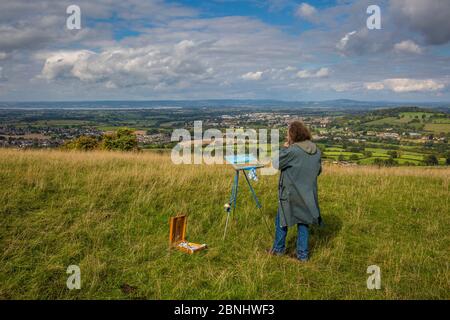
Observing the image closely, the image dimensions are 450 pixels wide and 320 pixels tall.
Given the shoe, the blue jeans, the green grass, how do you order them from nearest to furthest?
the blue jeans, the shoe, the green grass

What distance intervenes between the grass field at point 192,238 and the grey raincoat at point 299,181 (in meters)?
0.81

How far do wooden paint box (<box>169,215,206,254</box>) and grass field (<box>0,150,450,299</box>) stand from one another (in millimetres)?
162

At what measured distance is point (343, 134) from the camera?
37531 mm

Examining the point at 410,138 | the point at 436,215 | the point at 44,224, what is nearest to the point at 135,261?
the point at 44,224

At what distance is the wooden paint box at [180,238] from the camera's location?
6.10 metres

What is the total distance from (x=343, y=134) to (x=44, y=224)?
3505 cm

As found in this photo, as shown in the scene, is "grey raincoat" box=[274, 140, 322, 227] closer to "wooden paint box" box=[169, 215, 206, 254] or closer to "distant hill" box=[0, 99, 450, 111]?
"wooden paint box" box=[169, 215, 206, 254]

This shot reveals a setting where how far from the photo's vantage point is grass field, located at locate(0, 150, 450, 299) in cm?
501

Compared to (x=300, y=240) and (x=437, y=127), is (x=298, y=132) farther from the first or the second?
(x=437, y=127)

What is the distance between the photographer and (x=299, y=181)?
18.7ft

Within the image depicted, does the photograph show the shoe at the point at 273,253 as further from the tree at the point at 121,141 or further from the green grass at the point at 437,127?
the green grass at the point at 437,127

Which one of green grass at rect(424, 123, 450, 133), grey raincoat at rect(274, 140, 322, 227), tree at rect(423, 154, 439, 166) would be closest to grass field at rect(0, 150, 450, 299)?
grey raincoat at rect(274, 140, 322, 227)

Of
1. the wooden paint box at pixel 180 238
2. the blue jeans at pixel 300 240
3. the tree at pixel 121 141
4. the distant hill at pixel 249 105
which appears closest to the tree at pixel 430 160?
the tree at pixel 121 141
